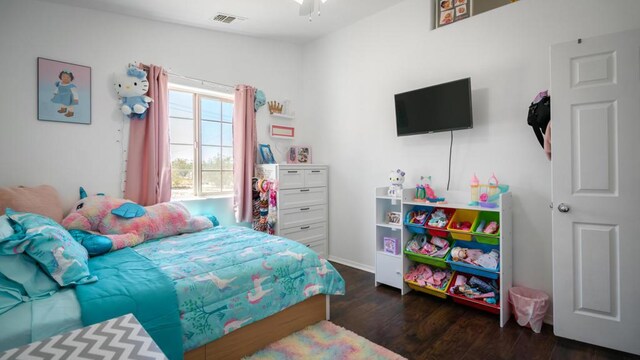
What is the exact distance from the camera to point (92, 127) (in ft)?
8.92

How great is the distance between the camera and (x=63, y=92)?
2561 millimetres

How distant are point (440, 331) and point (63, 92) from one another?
3586 mm

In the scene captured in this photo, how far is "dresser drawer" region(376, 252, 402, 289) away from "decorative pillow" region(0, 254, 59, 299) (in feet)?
7.98

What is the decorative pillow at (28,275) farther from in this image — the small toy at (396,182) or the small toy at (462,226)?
the small toy at (462,226)

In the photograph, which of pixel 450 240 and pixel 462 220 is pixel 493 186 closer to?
pixel 462 220

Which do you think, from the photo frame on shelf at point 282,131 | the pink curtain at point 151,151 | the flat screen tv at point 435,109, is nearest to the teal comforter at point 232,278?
the pink curtain at point 151,151

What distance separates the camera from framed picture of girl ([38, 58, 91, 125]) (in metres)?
2.49

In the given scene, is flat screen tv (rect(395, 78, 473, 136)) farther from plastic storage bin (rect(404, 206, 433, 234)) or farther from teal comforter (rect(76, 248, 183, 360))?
teal comforter (rect(76, 248, 183, 360))

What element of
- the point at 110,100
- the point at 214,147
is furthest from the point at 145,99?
the point at 214,147

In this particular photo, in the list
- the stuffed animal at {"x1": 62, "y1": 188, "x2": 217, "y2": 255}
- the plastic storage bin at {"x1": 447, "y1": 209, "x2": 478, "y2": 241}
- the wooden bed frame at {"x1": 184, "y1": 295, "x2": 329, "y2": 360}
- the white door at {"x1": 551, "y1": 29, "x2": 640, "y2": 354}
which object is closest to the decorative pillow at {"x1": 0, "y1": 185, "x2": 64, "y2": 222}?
the stuffed animal at {"x1": 62, "y1": 188, "x2": 217, "y2": 255}

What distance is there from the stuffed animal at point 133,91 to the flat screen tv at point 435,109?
2.46m

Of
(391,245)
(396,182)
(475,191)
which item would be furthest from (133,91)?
(475,191)

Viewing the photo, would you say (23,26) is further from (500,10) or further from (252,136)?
(500,10)

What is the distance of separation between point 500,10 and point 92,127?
3.68m
